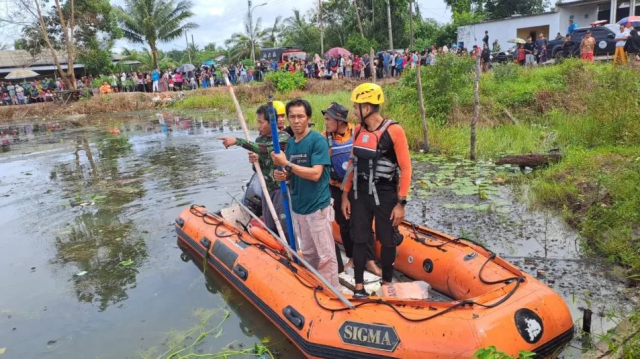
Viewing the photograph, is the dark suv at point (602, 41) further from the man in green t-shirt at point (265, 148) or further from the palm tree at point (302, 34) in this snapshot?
the palm tree at point (302, 34)

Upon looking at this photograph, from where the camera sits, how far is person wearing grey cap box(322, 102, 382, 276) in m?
3.87

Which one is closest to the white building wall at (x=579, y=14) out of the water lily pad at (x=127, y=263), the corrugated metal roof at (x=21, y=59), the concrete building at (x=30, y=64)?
the water lily pad at (x=127, y=263)

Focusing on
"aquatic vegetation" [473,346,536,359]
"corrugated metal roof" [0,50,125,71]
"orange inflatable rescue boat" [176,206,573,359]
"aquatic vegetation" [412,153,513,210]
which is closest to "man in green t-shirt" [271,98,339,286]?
"orange inflatable rescue boat" [176,206,573,359]

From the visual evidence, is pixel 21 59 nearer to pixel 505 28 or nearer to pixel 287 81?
pixel 287 81

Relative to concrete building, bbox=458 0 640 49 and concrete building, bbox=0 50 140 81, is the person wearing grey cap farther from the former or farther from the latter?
concrete building, bbox=0 50 140 81

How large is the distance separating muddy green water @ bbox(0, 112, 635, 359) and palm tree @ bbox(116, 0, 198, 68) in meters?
17.1

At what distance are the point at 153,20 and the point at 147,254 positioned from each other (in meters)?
23.2

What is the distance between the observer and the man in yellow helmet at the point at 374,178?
3422mm

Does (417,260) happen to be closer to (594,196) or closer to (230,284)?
(230,284)

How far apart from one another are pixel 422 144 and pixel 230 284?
19.6 ft

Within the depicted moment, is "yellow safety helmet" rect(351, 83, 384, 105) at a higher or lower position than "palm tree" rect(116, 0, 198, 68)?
lower

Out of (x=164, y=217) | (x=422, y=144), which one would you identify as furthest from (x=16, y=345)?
(x=422, y=144)

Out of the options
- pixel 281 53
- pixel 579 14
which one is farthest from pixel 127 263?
pixel 281 53

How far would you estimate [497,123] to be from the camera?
10930 mm
